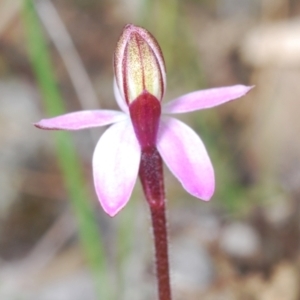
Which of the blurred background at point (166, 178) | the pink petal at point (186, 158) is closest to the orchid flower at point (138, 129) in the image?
the pink petal at point (186, 158)

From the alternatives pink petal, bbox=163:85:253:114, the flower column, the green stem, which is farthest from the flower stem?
the green stem

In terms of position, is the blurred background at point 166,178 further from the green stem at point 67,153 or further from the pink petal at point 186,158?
the pink petal at point 186,158

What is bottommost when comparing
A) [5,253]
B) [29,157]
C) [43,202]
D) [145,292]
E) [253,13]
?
[145,292]

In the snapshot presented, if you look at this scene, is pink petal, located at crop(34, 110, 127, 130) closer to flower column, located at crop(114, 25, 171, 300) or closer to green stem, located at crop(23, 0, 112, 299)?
flower column, located at crop(114, 25, 171, 300)

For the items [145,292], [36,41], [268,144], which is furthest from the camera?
[268,144]

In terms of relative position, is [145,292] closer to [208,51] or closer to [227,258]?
[227,258]

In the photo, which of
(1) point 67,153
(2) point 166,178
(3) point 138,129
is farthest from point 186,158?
(2) point 166,178

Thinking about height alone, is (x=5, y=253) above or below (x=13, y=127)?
below

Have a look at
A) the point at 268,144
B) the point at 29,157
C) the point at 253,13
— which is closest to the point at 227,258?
the point at 268,144

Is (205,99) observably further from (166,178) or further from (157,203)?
(166,178)
